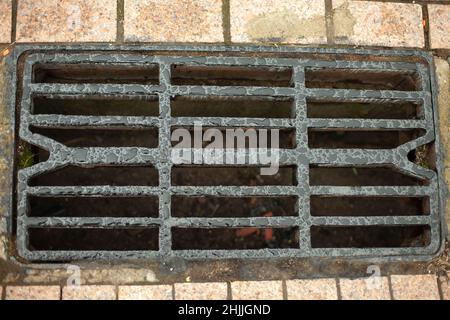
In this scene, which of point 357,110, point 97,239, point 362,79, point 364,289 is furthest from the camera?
point 97,239

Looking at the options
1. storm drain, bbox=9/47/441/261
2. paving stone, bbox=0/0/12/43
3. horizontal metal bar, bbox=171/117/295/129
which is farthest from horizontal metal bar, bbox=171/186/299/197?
paving stone, bbox=0/0/12/43

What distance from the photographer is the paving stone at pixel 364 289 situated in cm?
221

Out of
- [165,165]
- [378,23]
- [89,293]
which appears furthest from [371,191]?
[89,293]

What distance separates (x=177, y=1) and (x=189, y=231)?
1.41m

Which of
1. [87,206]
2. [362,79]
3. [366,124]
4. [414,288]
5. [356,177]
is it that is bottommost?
[414,288]

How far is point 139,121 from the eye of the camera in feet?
7.45

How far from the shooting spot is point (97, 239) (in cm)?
298

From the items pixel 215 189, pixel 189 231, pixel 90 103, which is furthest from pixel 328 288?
pixel 90 103

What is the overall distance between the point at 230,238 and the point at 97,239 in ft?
2.77

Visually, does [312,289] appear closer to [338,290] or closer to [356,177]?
[338,290]

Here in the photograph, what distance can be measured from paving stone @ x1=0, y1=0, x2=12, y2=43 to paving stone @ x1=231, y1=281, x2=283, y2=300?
5.31 feet

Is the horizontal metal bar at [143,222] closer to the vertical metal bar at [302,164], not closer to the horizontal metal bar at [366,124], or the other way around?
the vertical metal bar at [302,164]

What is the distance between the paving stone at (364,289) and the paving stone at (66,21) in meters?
1.64

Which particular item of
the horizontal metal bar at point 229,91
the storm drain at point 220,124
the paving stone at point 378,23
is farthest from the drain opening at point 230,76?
the paving stone at point 378,23
